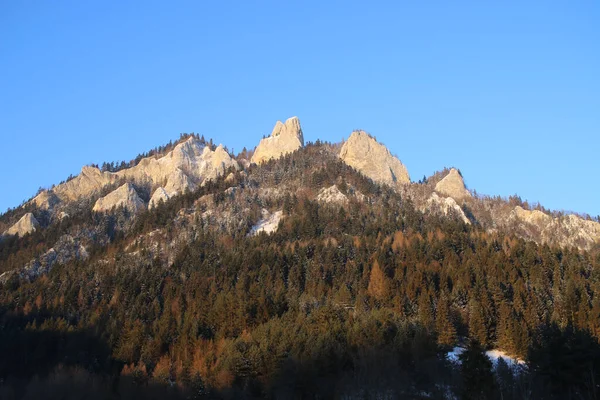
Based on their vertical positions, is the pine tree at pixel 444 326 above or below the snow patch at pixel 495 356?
above

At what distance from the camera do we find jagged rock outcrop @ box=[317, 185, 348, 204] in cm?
16038

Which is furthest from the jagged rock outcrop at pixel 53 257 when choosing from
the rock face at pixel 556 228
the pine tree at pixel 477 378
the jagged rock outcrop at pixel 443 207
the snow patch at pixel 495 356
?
the pine tree at pixel 477 378

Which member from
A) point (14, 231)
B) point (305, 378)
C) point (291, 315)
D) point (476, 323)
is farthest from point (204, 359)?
point (14, 231)

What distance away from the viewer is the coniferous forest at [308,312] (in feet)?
219

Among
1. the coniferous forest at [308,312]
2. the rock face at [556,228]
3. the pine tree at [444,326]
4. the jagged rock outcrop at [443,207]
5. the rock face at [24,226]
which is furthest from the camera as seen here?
the rock face at [24,226]

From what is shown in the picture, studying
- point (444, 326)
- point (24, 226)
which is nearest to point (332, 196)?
point (444, 326)

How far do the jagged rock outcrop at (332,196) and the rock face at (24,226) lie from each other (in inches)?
3558

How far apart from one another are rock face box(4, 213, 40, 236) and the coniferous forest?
101 feet

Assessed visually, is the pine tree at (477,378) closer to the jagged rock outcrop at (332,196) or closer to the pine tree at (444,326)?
the pine tree at (444,326)

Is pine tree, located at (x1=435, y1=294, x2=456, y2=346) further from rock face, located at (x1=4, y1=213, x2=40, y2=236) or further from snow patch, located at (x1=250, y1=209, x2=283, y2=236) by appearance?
rock face, located at (x1=4, y1=213, x2=40, y2=236)

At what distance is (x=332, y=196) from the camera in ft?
535

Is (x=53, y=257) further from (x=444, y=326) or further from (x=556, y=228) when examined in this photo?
(x=556, y=228)

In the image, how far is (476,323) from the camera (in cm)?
8562

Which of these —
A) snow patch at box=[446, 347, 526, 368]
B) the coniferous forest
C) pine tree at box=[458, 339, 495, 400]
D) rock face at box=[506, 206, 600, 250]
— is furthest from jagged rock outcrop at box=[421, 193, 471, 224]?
pine tree at box=[458, 339, 495, 400]
